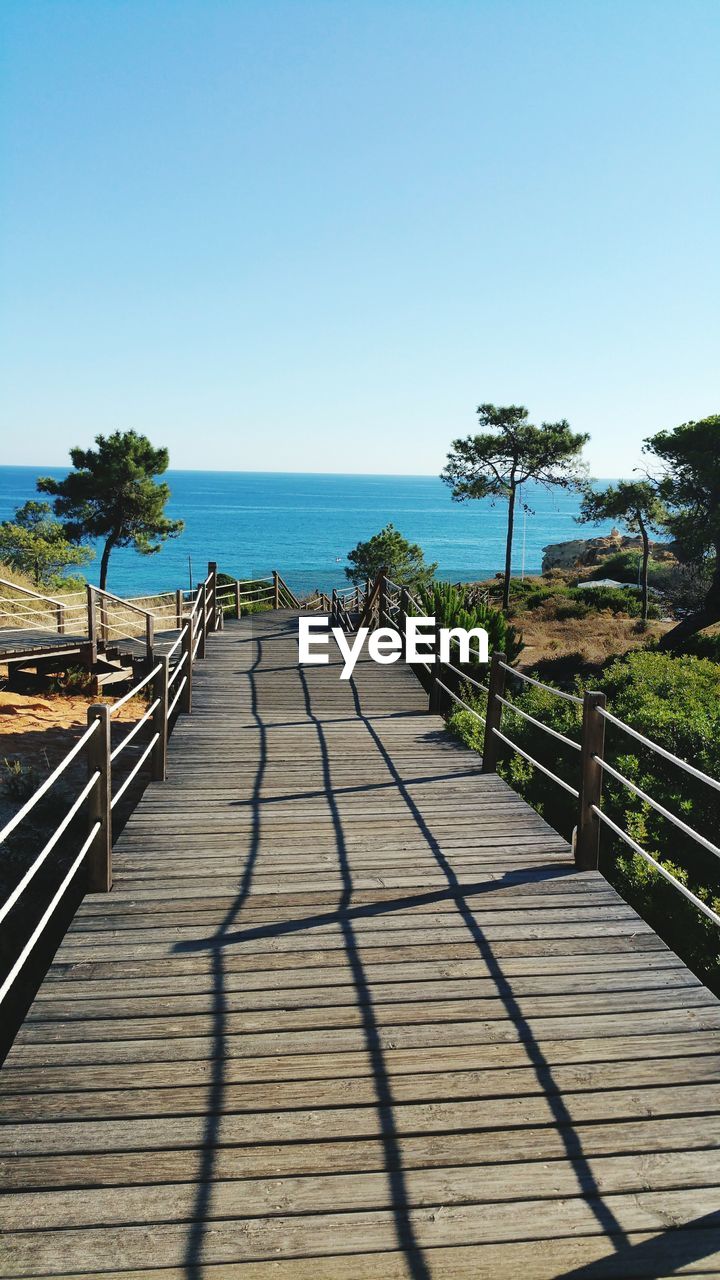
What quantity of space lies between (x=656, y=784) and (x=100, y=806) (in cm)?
535

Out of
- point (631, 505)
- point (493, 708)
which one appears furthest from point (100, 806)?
point (631, 505)

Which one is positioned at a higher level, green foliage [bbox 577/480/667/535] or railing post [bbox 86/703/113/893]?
green foliage [bbox 577/480/667/535]

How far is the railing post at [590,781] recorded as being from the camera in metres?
4.96

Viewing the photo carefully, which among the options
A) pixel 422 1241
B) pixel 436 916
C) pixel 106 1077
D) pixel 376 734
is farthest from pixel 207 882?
pixel 376 734

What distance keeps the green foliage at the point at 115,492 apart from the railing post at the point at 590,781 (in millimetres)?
34316

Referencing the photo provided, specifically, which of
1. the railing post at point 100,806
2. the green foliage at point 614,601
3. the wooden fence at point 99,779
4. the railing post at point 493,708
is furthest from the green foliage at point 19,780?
the green foliage at point 614,601

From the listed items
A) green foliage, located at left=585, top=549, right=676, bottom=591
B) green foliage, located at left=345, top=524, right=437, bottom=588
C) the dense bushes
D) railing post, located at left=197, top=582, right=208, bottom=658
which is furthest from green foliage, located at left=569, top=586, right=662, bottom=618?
the dense bushes

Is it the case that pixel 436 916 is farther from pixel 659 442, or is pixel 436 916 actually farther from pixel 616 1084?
pixel 659 442

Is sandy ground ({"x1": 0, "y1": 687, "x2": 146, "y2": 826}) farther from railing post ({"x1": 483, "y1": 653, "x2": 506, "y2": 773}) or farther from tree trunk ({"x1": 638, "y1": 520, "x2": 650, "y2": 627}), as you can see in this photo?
tree trunk ({"x1": 638, "y1": 520, "x2": 650, "y2": 627})

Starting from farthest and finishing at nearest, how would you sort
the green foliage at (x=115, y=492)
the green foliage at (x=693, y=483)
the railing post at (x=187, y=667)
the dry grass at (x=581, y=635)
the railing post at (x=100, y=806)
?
the green foliage at (x=115, y=492)
the dry grass at (x=581, y=635)
the green foliage at (x=693, y=483)
the railing post at (x=187, y=667)
the railing post at (x=100, y=806)

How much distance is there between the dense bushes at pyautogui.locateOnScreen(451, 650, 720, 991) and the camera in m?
6.66

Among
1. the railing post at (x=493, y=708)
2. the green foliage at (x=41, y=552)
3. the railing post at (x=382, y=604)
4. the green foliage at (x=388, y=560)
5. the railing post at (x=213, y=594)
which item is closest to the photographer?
the railing post at (x=493, y=708)

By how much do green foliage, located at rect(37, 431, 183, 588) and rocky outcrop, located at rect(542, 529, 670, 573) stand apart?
31933 millimetres

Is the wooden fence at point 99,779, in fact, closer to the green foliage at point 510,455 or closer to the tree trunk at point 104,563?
the tree trunk at point 104,563
